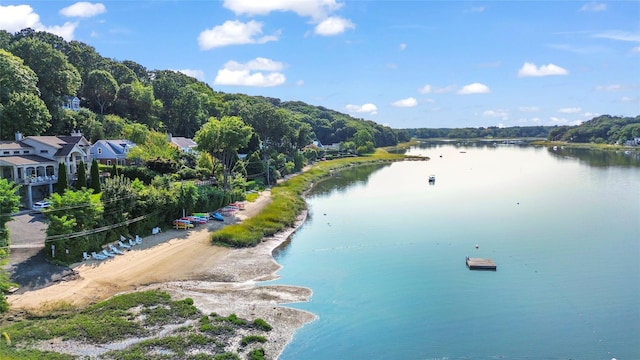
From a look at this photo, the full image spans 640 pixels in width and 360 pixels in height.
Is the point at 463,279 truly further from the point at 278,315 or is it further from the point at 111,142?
the point at 111,142

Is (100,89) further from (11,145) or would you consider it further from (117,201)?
(117,201)

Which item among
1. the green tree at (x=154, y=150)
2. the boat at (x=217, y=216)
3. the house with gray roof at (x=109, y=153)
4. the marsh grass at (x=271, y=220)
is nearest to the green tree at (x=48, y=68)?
the house with gray roof at (x=109, y=153)

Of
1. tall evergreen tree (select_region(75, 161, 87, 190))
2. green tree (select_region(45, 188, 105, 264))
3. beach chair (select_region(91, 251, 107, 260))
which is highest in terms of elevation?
tall evergreen tree (select_region(75, 161, 87, 190))

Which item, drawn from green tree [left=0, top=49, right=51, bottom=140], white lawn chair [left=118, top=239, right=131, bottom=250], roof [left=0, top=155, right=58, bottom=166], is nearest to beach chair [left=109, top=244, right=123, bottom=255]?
white lawn chair [left=118, top=239, right=131, bottom=250]

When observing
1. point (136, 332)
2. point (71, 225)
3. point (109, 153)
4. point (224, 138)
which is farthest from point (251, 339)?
point (109, 153)

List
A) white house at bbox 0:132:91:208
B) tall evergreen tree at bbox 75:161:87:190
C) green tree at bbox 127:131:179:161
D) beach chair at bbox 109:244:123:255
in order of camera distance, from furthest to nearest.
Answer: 1. green tree at bbox 127:131:179:161
2. tall evergreen tree at bbox 75:161:87:190
3. white house at bbox 0:132:91:208
4. beach chair at bbox 109:244:123:255

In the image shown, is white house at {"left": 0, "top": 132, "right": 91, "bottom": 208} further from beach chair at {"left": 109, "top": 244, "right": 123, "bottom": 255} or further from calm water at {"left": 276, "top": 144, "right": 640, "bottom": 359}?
calm water at {"left": 276, "top": 144, "right": 640, "bottom": 359}
